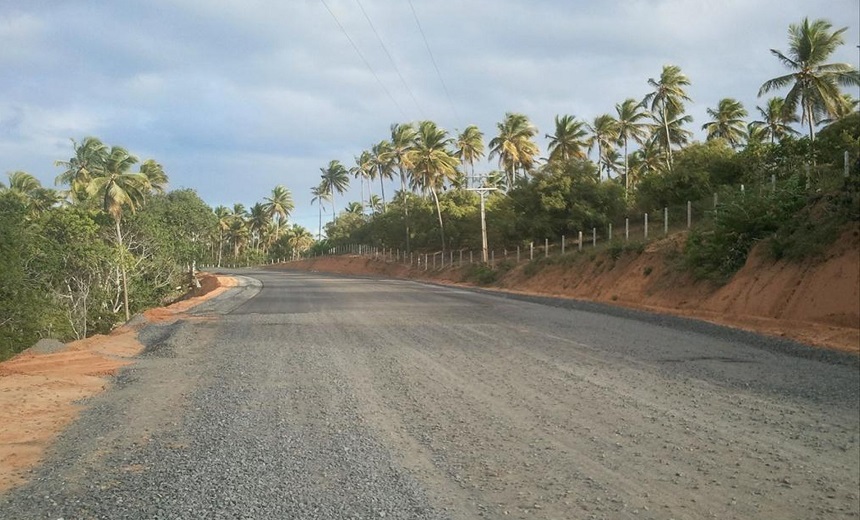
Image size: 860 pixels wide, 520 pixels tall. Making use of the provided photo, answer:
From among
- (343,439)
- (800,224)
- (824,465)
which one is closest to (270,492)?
(343,439)

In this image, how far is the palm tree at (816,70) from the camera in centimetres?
3572

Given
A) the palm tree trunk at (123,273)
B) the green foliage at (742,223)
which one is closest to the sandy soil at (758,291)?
the green foliage at (742,223)

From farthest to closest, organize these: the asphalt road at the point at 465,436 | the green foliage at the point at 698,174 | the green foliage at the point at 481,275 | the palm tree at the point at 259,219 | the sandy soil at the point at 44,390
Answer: the palm tree at the point at 259,219
the green foliage at the point at 481,275
the green foliage at the point at 698,174
the sandy soil at the point at 44,390
the asphalt road at the point at 465,436

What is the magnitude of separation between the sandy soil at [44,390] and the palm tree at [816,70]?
35773 mm

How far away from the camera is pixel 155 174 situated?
213 ft

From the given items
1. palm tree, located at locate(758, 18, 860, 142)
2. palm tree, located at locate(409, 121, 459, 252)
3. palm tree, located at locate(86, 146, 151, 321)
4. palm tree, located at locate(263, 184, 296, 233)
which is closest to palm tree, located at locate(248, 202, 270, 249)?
palm tree, located at locate(263, 184, 296, 233)

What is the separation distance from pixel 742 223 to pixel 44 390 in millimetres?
18561

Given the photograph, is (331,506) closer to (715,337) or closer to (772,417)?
(772,417)

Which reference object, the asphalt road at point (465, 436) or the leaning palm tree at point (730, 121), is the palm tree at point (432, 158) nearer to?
the leaning palm tree at point (730, 121)

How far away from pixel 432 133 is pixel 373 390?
54.7 m

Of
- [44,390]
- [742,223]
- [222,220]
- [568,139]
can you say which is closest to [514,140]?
[568,139]

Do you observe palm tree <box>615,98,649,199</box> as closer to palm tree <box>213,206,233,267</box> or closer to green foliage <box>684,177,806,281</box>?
green foliage <box>684,177,806,281</box>

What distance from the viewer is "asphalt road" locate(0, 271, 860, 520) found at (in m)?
4.62

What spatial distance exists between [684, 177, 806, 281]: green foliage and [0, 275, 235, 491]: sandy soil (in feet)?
54.0
